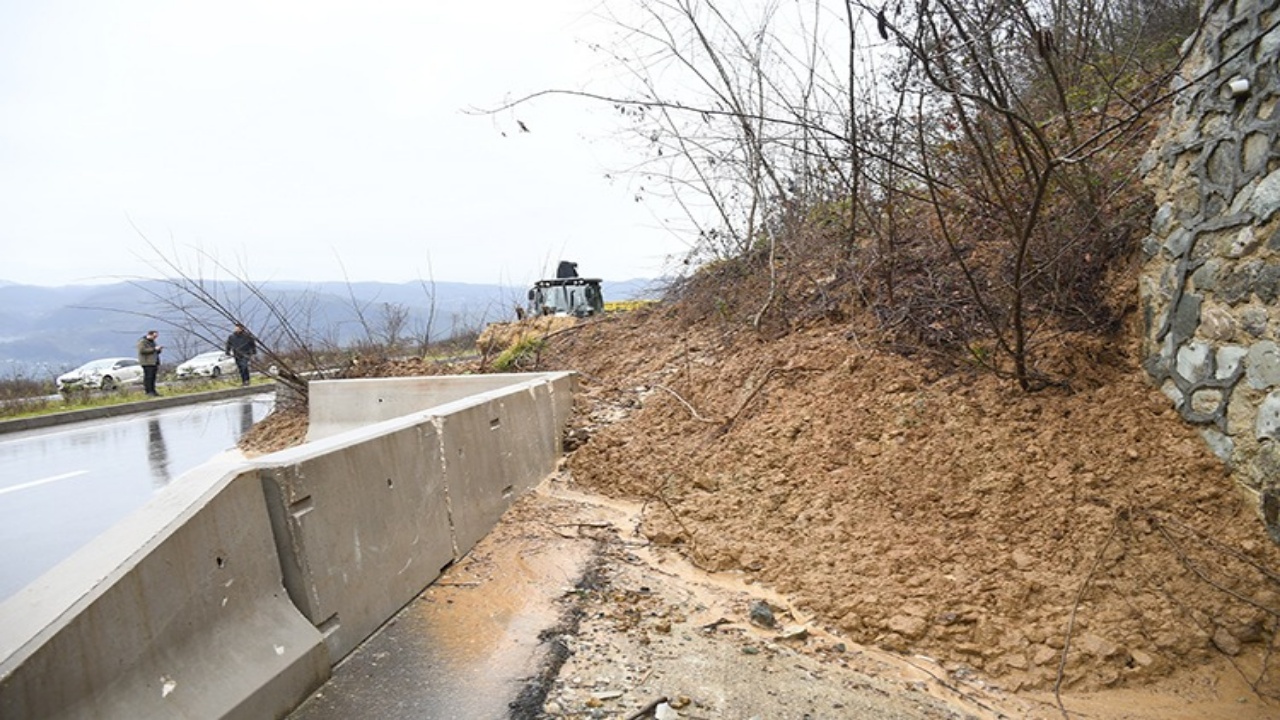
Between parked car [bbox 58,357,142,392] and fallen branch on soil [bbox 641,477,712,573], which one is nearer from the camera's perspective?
fallen branch on soil [bbox 641,477,712,573]

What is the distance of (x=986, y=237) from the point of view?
7066 mm

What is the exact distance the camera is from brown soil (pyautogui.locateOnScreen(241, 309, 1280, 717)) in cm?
368

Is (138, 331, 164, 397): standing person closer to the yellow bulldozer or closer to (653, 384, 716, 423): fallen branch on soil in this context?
the yellow bulldozer

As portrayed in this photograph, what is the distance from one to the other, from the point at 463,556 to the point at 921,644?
291 cm

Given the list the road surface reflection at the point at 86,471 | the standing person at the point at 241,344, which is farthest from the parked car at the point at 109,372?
the standing person at the point at 241,344

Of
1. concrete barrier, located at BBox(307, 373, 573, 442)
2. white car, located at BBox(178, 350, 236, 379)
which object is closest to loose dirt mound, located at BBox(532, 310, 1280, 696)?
concrete barrier, located at BBox(307, 373, 573, 442)

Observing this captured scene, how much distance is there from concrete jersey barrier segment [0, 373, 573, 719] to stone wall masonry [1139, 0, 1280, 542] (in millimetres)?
4664

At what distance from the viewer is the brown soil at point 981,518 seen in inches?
145

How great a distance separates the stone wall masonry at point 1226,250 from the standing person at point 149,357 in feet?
77.0

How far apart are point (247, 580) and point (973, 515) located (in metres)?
4.04

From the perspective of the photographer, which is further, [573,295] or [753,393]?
[573,295]

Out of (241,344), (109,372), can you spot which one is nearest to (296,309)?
(241,344)

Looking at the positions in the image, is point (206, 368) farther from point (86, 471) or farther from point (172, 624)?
point (172, 624)

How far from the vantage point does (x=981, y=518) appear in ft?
15.2
